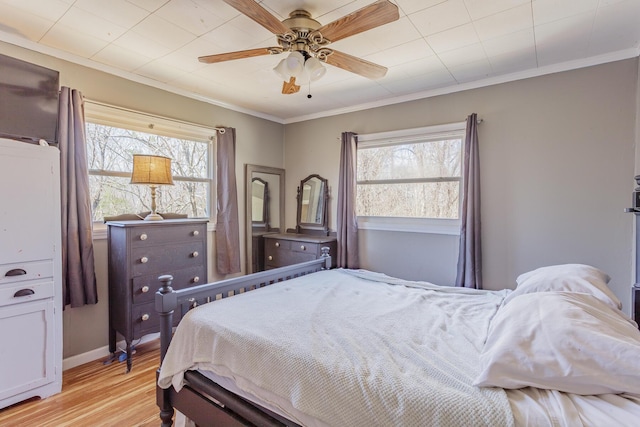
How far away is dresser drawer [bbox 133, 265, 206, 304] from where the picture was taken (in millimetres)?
2652

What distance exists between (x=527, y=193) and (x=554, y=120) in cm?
65

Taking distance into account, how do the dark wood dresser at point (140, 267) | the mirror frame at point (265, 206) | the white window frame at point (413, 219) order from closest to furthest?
the dark wood dresser at point (140, 267), the white window frame at point (413, 219), the mirror frame at point (265, 206)

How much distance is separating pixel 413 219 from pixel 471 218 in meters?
0.66

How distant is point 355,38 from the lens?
2270 mm

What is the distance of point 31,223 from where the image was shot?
214cm

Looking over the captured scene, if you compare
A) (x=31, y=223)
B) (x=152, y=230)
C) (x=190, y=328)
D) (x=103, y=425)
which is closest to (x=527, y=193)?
(x=190, y=328)

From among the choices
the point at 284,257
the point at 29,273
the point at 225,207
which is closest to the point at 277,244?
the point at 284,257

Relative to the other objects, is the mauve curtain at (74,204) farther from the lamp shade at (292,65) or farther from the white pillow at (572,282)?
the white pillow at (572,282)

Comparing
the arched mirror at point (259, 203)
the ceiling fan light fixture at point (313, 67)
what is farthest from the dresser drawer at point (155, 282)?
the ceiling fan light fixture at point (313, 67)

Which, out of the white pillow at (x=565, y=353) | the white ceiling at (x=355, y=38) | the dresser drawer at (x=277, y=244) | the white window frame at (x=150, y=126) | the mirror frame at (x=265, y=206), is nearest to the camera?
the white pillow at (x=565, y=353)

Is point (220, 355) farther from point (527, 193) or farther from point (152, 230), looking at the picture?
point (527, 193)

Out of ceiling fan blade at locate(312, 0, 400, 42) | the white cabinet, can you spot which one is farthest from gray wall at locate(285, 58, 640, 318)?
the white cabinet

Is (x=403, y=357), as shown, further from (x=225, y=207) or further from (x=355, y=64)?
(x=225, y=207)

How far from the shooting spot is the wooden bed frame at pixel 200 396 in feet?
4.60
